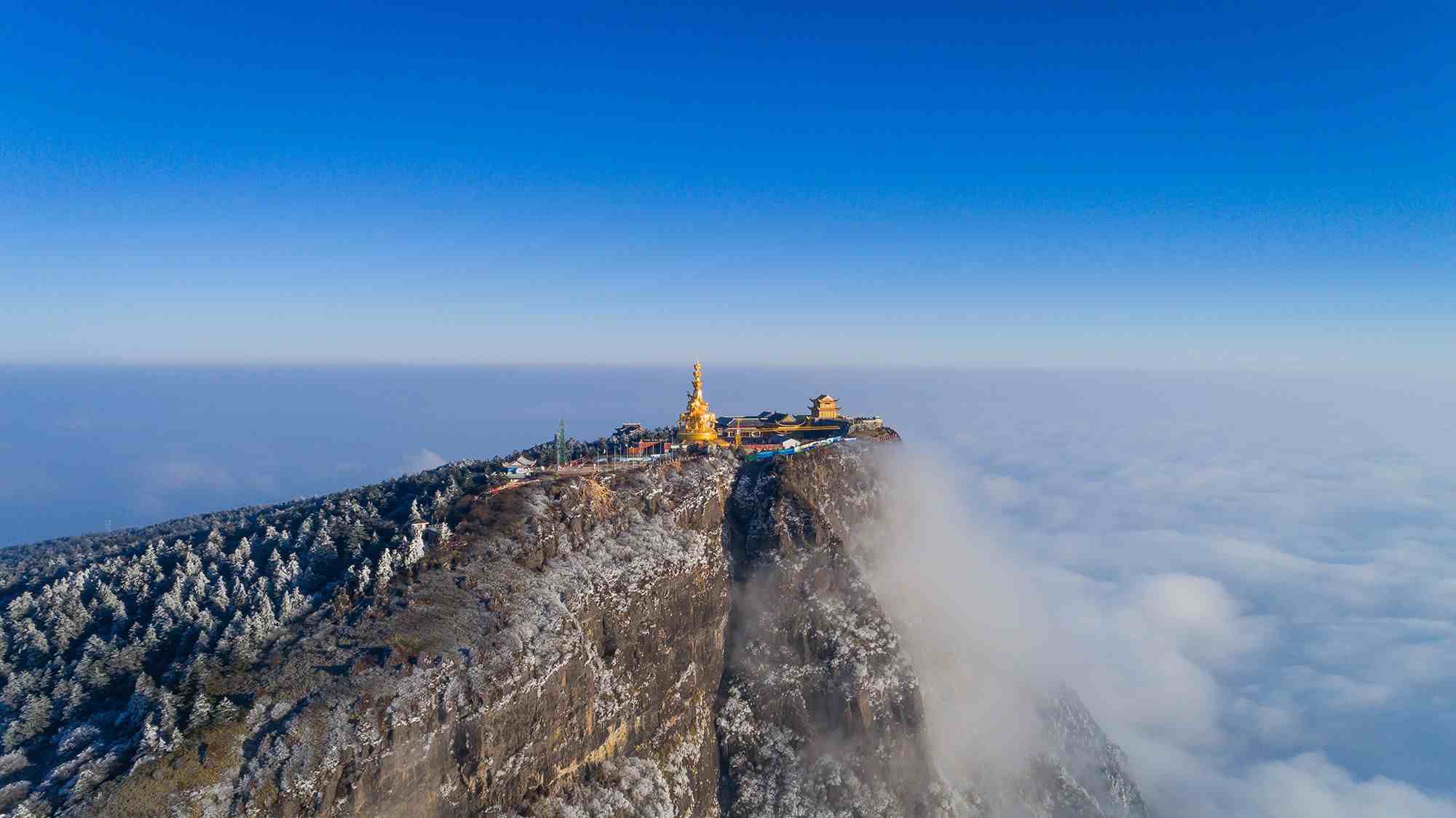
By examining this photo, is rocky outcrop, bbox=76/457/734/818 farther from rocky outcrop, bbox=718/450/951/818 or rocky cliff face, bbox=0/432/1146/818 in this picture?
rocky outcrop, bbox=718/450/951/818

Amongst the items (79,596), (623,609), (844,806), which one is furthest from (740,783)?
(79,596)

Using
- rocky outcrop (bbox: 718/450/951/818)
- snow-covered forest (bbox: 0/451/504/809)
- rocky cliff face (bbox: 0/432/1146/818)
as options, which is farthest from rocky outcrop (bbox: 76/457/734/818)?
rocky outcrop (bbox: 718/450/951/818)

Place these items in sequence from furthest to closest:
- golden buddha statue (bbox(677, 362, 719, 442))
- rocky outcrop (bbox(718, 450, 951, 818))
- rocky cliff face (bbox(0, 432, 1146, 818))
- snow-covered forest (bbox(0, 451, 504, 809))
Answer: golden buddha statue (bbox(677, 362, 719, 442)) → rocky outcrop (bbox(718, 450, 951, 818)) → rocky cliff face (bbox(0, 432, 1146, 818)) → snow-covered forest (bbox(0, 451, 504, 809))

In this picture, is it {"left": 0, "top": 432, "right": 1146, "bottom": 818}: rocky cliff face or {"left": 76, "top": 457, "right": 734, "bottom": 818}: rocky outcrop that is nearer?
{"left": 76, "top": 457, "right": 734, "bottom": 818}: rocky outcrop

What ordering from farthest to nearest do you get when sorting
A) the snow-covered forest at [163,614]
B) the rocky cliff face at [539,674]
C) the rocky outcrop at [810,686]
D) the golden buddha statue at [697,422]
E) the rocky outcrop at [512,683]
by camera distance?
the golden buddha statue at [697,422], the rocky outcrop at [810,686], the rocky cliff face at [539,674], the snow-covered forest at [163,614], the rocky outcrop at [512,683]

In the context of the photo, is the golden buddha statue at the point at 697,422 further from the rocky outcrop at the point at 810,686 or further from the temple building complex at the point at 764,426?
the rocky outcrop at the point at 810,686

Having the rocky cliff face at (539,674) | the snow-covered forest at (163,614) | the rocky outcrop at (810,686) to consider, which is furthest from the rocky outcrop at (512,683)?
the rocky outcrop at (810,686)

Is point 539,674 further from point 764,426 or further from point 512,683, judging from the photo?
point 764,426

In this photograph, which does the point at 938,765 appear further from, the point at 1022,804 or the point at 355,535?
the point at 355,535
